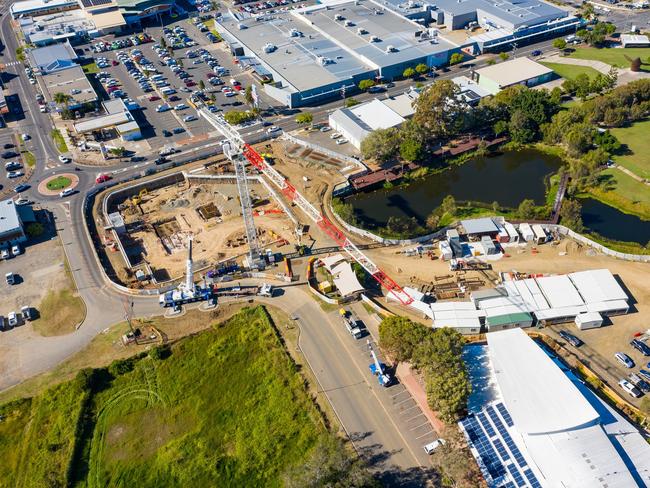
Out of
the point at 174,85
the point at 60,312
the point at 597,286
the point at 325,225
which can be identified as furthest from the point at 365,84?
the point at 60,312

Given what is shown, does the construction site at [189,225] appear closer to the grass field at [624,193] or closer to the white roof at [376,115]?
the white roof at [376,115]

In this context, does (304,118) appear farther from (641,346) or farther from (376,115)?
(641,346)

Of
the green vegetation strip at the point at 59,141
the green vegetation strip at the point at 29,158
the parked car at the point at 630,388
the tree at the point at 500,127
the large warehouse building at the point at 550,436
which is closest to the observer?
the large warehouse building at the point at 550,436

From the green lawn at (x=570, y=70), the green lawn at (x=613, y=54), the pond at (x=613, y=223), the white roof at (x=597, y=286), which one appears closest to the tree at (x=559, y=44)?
the green lawn at (x=613, y=54)

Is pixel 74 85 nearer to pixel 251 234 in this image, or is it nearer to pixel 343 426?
pixel 251 234

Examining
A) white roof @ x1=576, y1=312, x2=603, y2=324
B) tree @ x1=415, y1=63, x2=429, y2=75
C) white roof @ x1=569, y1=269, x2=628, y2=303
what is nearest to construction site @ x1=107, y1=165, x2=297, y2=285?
white roof @ x1=569, y1=269, x2=628, y2=303

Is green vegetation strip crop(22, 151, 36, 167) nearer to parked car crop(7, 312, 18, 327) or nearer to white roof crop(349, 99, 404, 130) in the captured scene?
parked car crop(7, 312, 18, 327)
